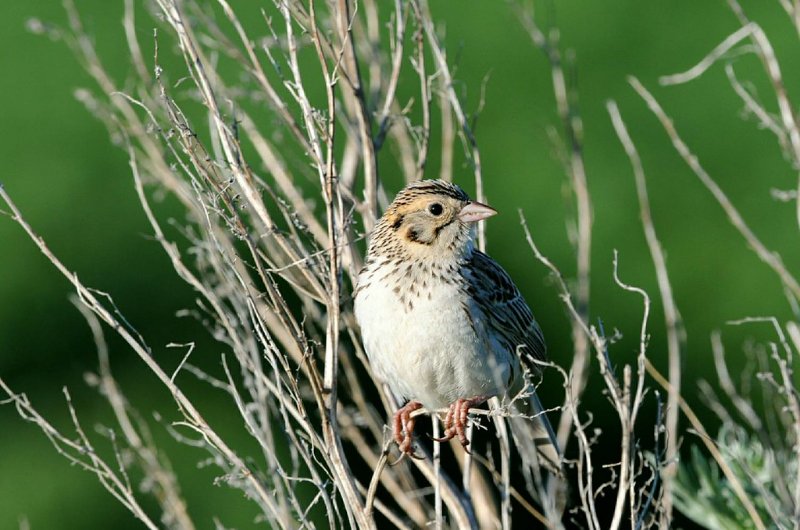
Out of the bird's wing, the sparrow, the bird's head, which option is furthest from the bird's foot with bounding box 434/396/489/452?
the bird's head

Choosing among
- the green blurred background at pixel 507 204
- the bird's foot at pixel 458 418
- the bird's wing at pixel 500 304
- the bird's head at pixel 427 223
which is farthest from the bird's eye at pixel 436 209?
the green blurred background at pixel 507 204

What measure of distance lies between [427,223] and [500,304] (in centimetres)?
33

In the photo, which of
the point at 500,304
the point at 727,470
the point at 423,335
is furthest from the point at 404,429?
the point at 727,470

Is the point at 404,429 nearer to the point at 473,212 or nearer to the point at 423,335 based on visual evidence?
the point at 423,335

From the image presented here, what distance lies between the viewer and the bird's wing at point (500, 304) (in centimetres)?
392

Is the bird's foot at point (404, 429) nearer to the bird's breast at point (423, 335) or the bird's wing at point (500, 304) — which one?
the bird's breast at point (423, 335)

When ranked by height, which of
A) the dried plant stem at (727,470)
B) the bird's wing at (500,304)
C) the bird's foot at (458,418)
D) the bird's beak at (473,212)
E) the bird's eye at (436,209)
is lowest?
the dried plant stem at (727,470)

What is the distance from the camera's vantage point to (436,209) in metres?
3.92

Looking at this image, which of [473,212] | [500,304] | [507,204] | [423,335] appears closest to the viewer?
[423,335]

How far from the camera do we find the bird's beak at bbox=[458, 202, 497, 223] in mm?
3799

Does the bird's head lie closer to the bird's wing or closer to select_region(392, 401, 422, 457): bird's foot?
the bird's wing

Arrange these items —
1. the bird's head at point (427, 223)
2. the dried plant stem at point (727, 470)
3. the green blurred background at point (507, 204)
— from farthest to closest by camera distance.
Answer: the green blurred background at point (507, 204) < the bird's head at point (427, 223) < the dried plant stem at point (727, 470)

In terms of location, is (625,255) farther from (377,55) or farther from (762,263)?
(377,55)

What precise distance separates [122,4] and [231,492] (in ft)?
13.9
